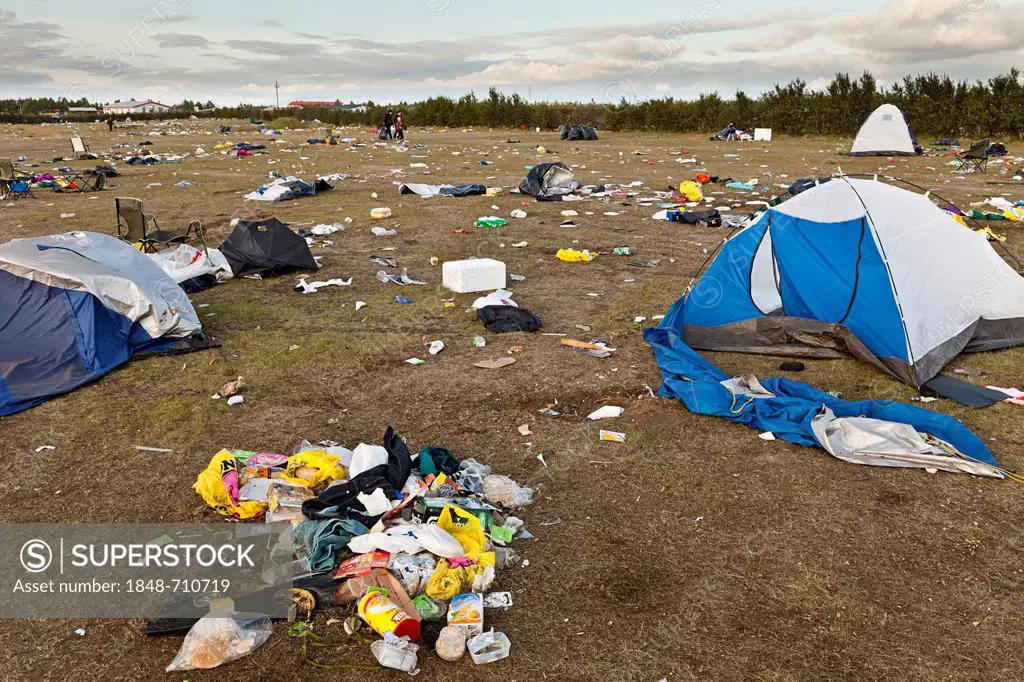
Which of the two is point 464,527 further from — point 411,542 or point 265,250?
point 265,250

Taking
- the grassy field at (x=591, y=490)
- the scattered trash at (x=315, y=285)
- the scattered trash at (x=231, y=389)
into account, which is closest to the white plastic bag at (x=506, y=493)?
the grassy field at (x=591, y=490)

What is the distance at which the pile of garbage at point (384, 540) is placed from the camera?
10.2 feet

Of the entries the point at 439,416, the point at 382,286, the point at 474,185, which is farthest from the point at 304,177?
the point at 439,416

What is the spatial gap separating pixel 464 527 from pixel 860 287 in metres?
4.16

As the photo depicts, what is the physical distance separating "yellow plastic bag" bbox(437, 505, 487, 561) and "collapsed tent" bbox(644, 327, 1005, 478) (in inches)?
85.3

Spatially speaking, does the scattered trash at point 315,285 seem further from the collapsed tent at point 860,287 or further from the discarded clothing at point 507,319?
the collapsed tent at point 860,287

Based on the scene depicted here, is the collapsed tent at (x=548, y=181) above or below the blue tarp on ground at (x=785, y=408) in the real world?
above

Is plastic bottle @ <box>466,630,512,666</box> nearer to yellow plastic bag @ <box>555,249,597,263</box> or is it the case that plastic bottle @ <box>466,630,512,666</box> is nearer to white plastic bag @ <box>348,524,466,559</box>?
white plastic bag @ <box>348,524,466,559</box>

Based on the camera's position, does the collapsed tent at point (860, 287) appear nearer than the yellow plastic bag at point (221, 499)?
No

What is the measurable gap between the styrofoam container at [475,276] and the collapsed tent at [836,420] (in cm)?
285

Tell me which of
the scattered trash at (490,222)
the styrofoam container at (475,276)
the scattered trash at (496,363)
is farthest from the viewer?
the scattered trash at (490,222)

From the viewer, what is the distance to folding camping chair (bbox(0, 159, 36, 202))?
14.7 meters

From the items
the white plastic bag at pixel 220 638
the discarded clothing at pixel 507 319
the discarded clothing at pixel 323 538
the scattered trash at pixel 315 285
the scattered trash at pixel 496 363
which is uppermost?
the scattered trash at pixel 315 285

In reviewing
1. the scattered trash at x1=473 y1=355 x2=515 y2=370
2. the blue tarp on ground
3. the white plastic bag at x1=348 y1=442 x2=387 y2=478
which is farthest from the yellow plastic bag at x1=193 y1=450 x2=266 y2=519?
the blue tarp on ground
